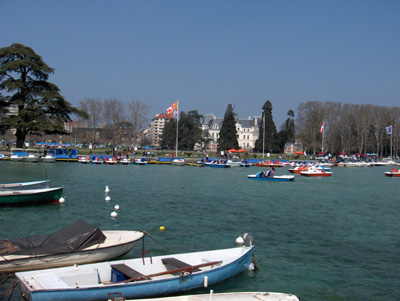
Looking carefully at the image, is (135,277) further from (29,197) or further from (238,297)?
Answer: (29,197)

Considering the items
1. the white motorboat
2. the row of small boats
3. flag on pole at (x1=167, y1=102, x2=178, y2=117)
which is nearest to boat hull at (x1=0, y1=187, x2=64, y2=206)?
flag on pole at (x1=167, y1=102, x2=178, y2=117)

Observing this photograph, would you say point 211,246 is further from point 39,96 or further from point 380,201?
point 39,96

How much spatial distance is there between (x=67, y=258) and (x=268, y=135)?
4170 inches

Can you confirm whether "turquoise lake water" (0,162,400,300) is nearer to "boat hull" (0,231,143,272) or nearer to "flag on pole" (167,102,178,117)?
"boat hull" (0,231,143,272)

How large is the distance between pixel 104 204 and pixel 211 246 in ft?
38.3

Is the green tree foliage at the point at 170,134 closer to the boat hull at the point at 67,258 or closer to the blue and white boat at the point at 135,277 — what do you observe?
the boat hull at the point at 67,258

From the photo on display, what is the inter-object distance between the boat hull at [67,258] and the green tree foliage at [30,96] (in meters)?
51.5

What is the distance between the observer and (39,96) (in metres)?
62.6

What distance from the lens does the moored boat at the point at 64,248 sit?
464 inches

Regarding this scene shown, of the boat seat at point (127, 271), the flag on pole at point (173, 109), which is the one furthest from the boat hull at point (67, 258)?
the flag on pole at point (173, 109)

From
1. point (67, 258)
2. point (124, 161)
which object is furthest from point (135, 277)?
point (124, 161)

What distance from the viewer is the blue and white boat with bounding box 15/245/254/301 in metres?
9.48

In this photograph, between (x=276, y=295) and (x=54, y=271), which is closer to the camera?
(x=276, y=295)

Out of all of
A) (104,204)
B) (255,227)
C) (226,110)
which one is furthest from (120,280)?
(226,110)
